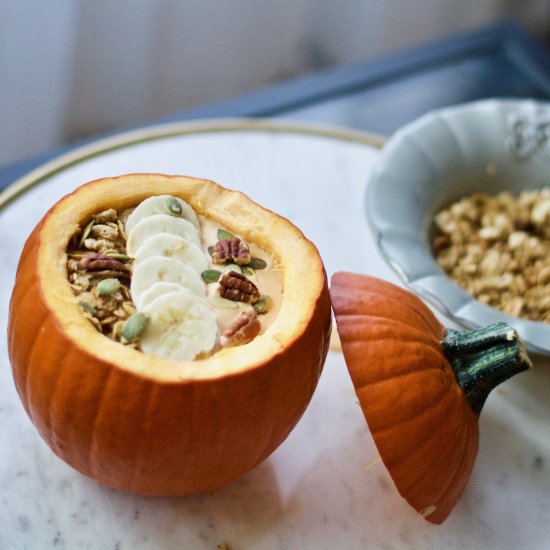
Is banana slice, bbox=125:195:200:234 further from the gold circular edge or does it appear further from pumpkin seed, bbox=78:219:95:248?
the gold circular edge

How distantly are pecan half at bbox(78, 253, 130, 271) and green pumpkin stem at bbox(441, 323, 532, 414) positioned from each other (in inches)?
11.7

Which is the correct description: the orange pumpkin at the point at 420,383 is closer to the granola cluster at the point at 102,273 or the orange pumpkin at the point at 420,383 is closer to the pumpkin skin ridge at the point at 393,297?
the pumpkin skin ridge at the point at 393,297

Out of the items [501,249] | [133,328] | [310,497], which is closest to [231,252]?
[133,328]

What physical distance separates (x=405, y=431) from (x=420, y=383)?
0.04 metres

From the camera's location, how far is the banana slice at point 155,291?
1.92ft

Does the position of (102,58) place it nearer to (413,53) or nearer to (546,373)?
(413,53)

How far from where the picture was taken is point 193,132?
3.47 ft

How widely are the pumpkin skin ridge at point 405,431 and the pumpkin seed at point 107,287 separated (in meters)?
0.19

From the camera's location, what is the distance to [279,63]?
1.71 m

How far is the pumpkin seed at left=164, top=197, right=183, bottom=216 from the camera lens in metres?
0.65

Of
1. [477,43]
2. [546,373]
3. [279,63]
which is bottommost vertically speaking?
[279,63]

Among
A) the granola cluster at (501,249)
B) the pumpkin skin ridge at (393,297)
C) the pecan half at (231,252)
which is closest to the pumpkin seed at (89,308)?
the pecan half at (231,252)

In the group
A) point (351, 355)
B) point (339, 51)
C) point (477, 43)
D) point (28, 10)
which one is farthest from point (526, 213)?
point (339, 51)

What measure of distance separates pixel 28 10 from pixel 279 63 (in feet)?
2.09
